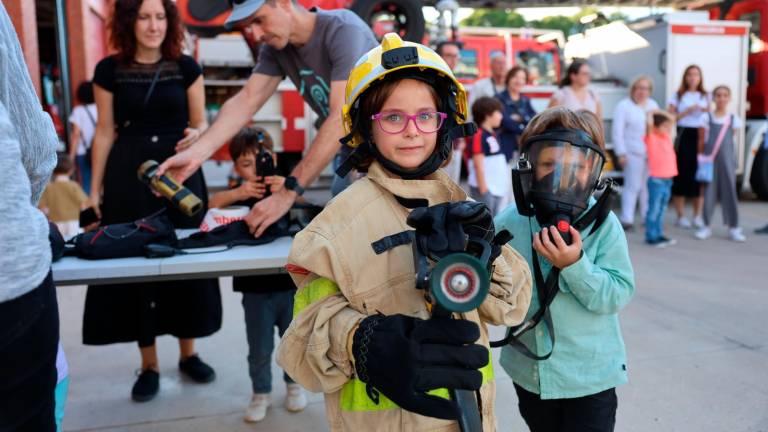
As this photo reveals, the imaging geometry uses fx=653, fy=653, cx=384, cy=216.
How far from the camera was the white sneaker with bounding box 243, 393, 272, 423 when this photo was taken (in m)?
3.18

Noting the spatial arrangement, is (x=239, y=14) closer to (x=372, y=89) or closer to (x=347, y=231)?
(x=372, y=89)

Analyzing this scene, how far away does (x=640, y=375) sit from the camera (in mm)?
3598

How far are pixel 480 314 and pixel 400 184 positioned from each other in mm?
383

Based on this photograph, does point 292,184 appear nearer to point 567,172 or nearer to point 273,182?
point 273,182

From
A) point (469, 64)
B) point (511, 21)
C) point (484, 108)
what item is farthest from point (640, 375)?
point (511, 21)

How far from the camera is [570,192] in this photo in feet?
6.31

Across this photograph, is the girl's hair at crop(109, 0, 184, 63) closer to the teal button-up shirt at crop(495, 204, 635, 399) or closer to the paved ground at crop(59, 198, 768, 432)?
the paved ground at crop(59, 198, 768, 432)

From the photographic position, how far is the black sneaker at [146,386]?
11.2ft

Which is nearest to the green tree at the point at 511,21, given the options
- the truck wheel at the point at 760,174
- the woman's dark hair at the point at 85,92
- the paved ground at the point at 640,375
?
the truck wheel at the point at 760,174

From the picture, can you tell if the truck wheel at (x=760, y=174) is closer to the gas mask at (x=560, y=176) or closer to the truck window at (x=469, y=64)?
the truck window at (x=469, y=64)

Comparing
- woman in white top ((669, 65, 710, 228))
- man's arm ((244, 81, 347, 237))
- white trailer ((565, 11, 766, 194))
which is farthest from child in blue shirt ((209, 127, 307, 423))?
white trailer ((565, 11, 766, 194))

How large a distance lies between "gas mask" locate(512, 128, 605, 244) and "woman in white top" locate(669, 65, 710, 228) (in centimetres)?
684

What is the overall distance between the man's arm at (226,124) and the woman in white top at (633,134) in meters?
5.78

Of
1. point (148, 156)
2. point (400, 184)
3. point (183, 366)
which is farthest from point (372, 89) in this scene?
point (183, 366)
